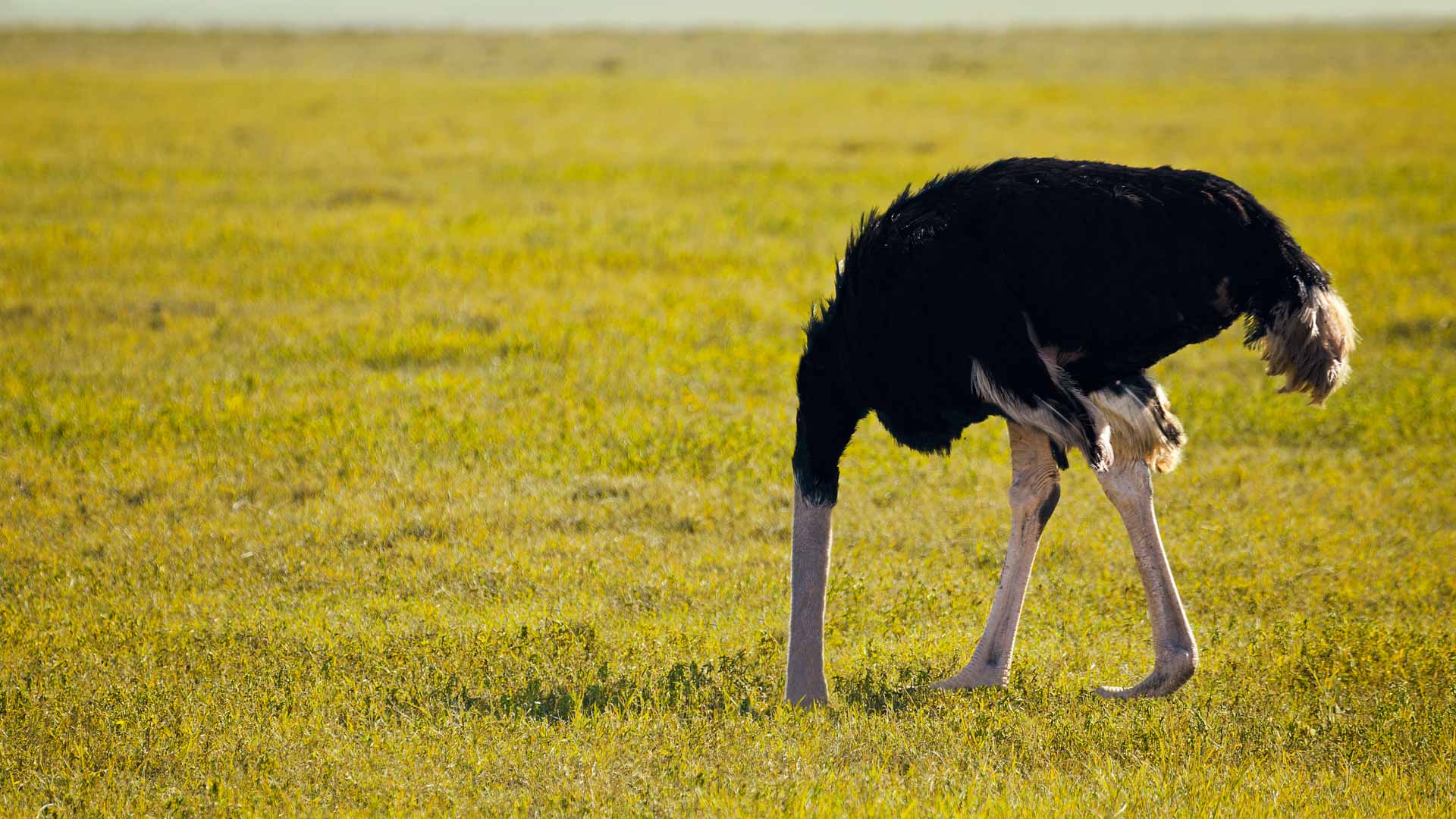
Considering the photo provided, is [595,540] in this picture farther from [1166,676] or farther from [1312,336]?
[1312,336]

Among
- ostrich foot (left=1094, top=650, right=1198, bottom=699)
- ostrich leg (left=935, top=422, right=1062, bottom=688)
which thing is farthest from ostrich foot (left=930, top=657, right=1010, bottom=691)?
ostrich foot (left=1094, top=650, right=1198, bottom=699)

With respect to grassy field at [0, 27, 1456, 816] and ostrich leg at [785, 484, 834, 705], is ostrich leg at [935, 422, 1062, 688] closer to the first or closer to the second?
grassy field at [0, 27, 1456, 816]

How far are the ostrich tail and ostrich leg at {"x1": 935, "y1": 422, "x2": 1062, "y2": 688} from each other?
92 centimetres

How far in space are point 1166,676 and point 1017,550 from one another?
733mm

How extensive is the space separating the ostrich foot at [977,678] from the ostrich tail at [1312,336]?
1.53 metres

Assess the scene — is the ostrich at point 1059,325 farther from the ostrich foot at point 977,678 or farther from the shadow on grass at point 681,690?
the ostrich foot at point 977,678

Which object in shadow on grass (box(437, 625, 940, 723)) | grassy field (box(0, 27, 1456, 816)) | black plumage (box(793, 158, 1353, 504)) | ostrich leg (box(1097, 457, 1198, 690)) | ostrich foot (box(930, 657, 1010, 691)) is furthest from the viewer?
ostrich foot (box(930, 657, 1010, 691))

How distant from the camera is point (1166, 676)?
5.55m

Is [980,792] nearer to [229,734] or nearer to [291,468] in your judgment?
[229,734]

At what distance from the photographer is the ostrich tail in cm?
521

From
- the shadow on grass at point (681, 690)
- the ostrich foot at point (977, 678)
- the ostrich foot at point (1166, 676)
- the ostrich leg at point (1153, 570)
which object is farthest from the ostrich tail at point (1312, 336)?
the shadow on grass at point (681, 690)

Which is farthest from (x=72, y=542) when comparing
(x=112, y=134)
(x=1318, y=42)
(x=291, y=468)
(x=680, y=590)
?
(x=1318, y=42)

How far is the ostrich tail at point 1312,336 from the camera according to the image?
5211 millimetres

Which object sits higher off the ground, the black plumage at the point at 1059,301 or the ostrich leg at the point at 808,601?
the black plumage at the point at 1059,301
